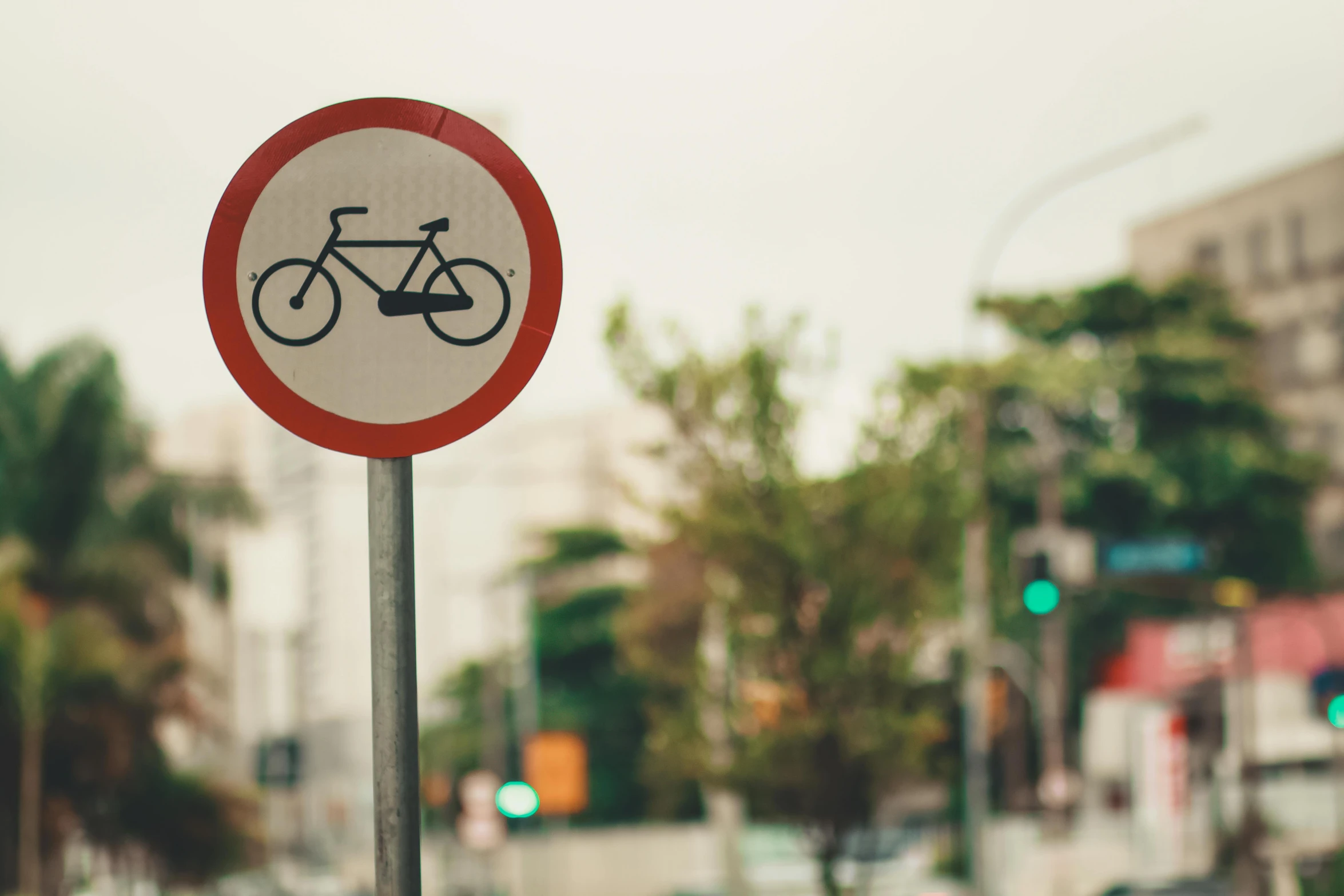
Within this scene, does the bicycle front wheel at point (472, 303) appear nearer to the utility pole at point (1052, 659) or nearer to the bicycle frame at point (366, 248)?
the bicycle frame at point (366, 248)

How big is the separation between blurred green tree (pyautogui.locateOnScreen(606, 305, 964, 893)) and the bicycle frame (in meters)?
9.33

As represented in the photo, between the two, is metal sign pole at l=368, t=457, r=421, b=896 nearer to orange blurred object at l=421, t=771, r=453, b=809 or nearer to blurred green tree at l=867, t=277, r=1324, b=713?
blurred green tree at l=867, t=277, r=1324, b=713

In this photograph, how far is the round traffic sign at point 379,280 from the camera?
7.41 feet

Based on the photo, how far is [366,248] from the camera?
7.44ft

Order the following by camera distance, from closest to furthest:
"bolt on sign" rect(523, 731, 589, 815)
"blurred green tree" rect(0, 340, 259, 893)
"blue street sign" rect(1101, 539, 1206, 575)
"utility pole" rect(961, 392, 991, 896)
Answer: "blue street sign" rect(1101, 539, 1206, 575)
"utility pole" rect(961, 392, 991, 896)
"bolt on sign" rect(523, 731, 589, 815)
"blurred green tree" rect(0, 340, 259, 893)

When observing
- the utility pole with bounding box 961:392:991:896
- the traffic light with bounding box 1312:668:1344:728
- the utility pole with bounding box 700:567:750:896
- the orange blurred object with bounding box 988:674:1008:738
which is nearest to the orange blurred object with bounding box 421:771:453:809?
the orange blurred object with bounding box 988:674:1008:738

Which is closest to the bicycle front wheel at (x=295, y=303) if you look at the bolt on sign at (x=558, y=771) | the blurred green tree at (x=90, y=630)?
the bolt on sign at (x=558, y=771)

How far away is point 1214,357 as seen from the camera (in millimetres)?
39750

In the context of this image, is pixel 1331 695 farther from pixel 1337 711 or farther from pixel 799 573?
pixel 799 573

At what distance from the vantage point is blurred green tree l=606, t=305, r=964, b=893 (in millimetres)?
11750

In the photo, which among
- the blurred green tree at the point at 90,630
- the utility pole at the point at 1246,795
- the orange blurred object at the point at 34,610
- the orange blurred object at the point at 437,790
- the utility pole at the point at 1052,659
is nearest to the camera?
the utility pole at the point at 1246,795

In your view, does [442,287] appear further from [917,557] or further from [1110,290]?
[1110,290]

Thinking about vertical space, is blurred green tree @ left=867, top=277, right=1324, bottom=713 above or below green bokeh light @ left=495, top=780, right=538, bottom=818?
above

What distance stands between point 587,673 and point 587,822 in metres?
5.26
